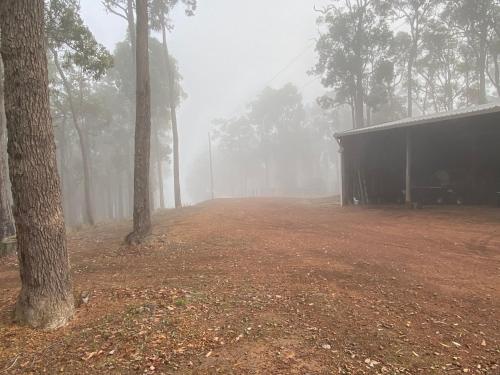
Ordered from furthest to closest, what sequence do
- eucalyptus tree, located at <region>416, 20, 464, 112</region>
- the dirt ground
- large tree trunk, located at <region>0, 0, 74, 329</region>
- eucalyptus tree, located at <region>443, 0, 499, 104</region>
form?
eucalyptus tree, located at <region>416, 20, 464, 112</region> → eucalyptus tree, located at <region>443, 0, 499, 104</region> → large tree trunk, located at <region>0, 0, 74, 329</region> → the dirt ground

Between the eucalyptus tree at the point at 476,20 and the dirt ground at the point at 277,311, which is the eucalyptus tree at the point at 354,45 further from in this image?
the dirt ground at the point at 277,311

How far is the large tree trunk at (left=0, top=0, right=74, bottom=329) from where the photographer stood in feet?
12.6

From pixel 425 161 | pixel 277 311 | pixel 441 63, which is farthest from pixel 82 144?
pixel 441 63

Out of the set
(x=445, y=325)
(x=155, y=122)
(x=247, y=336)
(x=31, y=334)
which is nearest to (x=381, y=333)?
(x=445, y=325)

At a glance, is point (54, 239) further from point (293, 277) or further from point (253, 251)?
point (253, 251)

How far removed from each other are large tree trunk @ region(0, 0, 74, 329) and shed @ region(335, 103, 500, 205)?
447 inches

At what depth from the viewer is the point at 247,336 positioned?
3521mm

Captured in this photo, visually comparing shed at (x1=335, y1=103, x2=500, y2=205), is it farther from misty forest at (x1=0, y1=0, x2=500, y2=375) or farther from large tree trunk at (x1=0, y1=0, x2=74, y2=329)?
large tree trunk at (x1=0, y1=0, x2=74, y2=329)

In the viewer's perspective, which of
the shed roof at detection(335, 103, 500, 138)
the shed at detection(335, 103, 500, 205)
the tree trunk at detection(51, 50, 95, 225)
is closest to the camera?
the shed roof at detection(335, 103, 500, 138)

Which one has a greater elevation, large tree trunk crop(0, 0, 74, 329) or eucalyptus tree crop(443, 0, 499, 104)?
eucalyptus tree crop(443, 0, 499, 104)

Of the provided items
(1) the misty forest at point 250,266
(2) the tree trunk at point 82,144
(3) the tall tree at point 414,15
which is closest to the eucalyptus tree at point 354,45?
(3) the tall tree at point 414,15

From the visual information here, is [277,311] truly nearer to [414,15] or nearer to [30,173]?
[30,173]

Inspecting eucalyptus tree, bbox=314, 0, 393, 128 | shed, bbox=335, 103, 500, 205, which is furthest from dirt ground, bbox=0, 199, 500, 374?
eucalyptus tree, bbox=314, 0, 393, 128

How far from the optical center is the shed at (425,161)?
12.6 metres
